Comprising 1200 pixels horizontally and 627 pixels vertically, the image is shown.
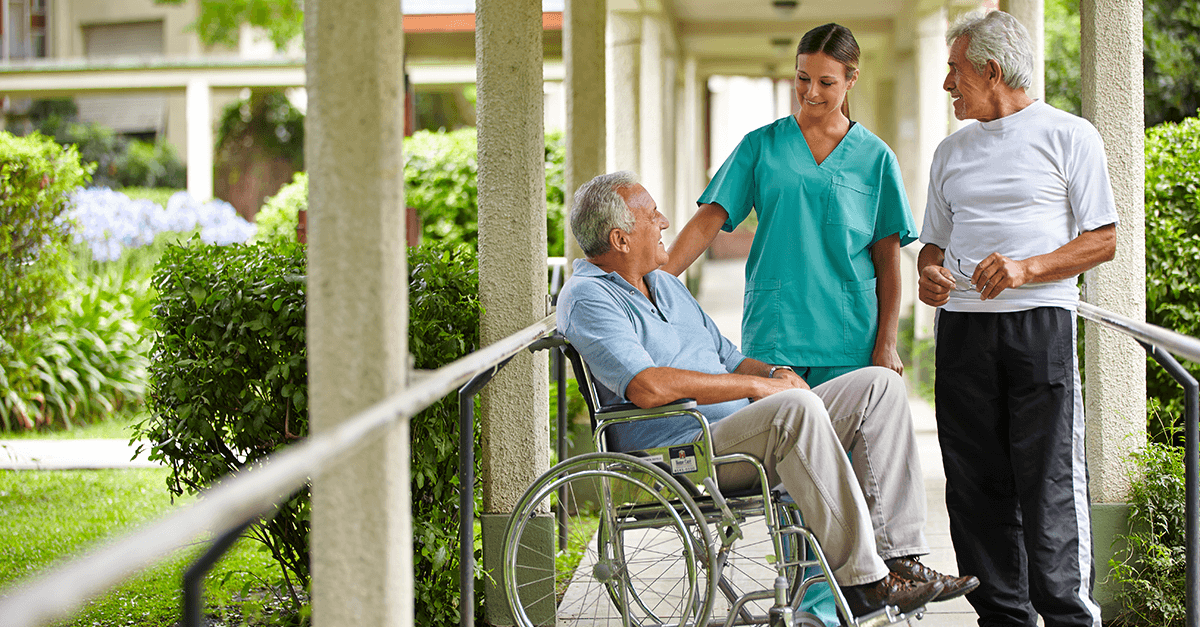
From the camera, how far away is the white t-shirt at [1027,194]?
2891 mm

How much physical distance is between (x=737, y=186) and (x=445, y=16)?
26.8 ft

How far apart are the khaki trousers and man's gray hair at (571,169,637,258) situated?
1.96ft

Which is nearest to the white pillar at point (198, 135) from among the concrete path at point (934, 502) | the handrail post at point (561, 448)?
the concrete path at point (934, 502)

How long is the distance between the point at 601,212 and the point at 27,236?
5.07 meters

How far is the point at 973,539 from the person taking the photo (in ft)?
10.1

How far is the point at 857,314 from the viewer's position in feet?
10.3

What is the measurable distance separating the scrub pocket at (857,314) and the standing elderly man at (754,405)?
241 mm

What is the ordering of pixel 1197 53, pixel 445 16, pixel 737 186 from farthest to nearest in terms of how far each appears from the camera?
pixel 445 16, pixel 1197 53, pixel 737 186

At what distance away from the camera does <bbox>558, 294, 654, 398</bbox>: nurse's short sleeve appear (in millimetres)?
2809

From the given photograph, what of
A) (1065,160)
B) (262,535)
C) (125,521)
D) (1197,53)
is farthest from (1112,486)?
(1197,53)

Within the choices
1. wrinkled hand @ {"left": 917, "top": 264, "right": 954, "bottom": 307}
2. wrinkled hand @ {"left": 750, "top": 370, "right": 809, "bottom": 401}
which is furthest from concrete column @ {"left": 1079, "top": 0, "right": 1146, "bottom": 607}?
wrinkled hand @ {"left": 750, "top": 370, "right": 809, "bottom": 401}

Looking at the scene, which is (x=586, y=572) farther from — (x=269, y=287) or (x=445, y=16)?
(x=445, y=16)

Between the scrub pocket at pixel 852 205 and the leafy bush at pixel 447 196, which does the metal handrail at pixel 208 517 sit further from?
the leafy bush at pixel 447 196

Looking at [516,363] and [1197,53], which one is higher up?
[1197,53]
